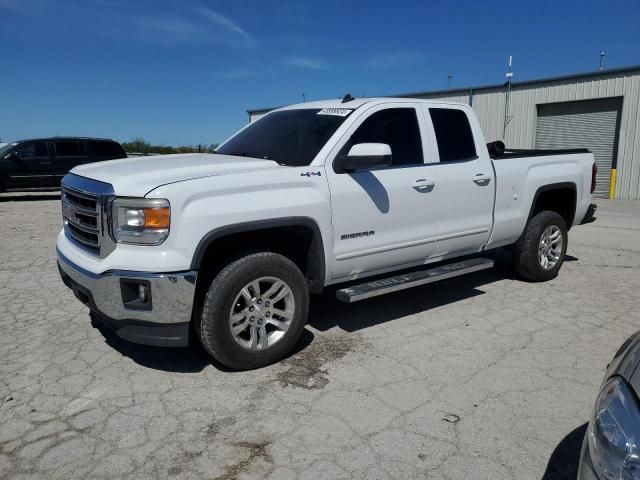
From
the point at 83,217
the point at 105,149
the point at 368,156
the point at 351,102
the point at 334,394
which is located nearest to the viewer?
the point at 334,394

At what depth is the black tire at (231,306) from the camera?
3.49 m

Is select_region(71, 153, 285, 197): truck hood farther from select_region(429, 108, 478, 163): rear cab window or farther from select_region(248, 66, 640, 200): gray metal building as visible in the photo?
select_region(248, 66, 640, 200): gray metal building

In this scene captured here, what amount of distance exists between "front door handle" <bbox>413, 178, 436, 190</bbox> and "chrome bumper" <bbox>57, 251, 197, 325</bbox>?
216cm

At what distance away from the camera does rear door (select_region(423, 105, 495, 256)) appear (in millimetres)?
4875

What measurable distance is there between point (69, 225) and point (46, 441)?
1.77 m

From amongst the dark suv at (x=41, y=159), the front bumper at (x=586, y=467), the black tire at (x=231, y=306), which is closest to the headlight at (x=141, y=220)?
the black tire at (x=231, y=306)

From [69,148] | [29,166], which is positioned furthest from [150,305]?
[69,148]

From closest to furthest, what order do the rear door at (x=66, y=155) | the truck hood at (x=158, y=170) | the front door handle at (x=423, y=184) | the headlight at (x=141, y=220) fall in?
1. the headlight at (x=141, y=220)
2. the truck hood at (x=158, y=170)
3. the front door handle at (x=423, y=184)
4. the rear door at (x=66, y=155)

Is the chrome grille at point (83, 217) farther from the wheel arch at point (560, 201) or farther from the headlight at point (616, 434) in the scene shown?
the wheel arch at point (560, 201)

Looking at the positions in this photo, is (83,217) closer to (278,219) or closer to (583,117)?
(278,219)

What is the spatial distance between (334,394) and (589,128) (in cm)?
1846

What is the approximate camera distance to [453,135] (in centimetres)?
510

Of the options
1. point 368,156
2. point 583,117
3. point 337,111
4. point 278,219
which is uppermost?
point 583,117

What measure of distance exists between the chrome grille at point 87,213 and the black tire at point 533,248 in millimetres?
4503
